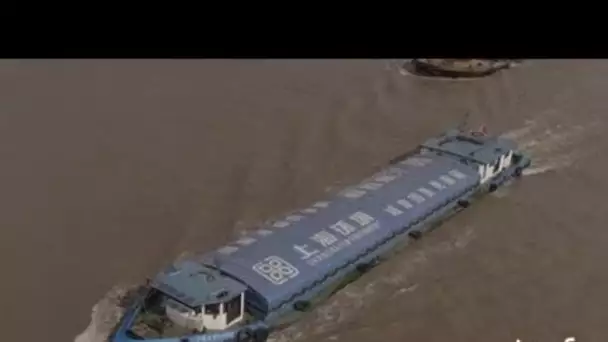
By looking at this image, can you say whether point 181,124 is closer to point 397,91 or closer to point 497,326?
point 397,91

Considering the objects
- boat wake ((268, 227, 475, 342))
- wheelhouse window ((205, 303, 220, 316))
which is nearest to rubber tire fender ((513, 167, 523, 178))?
boat wake ((268, 227, 475, 342))

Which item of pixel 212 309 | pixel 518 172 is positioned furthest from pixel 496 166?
pixel 212 309

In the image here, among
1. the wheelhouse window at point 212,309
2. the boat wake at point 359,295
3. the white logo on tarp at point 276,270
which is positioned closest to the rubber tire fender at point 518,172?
the boat wake at point 359,295

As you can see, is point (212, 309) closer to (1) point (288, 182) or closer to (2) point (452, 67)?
(1) point (288, 182)

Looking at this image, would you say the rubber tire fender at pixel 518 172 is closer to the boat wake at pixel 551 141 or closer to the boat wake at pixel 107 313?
the boat wake at pixel 551 141
